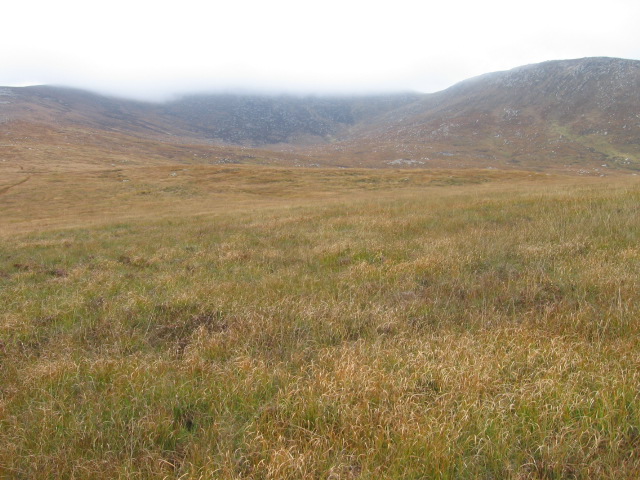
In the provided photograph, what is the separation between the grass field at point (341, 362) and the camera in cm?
316

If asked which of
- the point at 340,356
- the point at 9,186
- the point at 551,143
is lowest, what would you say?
the point at 340,356

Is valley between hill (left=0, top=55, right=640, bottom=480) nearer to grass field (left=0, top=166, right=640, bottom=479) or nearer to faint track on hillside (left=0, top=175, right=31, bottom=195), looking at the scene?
grass field (left=0, top=166, right=640, bottom=479)

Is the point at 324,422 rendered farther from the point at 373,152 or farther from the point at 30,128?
the point at 30,128

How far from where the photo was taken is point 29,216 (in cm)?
4003

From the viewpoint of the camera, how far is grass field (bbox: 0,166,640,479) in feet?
10.4

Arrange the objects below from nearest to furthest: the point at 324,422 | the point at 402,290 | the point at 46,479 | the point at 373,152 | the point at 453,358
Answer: the point at 46,479, the point at 324,422, the point at 453,358, the point at 402,290, the point at 373,152

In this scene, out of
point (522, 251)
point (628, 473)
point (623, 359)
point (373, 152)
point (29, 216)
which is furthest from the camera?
point (373, 152)

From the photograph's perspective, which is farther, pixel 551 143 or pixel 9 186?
pixel 551 143

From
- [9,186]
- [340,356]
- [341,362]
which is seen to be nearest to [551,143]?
[9,186]

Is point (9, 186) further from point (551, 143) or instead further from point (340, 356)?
point (551, 143)

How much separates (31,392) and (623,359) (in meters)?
7.10

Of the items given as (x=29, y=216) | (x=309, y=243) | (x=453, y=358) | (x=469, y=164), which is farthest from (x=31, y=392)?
(x=469, y=164)

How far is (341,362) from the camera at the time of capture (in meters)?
4.45

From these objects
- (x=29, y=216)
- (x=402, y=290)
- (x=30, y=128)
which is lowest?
(x=29, y=216)
